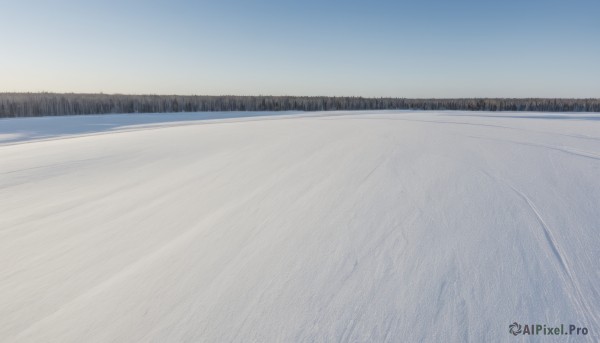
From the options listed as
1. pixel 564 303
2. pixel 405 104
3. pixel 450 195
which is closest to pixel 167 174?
pixel 450 195

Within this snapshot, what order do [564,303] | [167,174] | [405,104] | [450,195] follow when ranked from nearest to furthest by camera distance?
[564,303] → [450,195] → [167,174] → [405,104]

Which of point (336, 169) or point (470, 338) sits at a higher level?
point (336, 169)

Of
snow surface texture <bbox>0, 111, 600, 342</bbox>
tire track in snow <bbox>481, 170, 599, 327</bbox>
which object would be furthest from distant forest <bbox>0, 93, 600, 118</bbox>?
tire track in snow <bbox>481, 170, 599, 327</bbox>

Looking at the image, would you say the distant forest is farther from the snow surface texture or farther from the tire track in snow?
the tire track in snow

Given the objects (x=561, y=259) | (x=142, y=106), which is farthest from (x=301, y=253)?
(x=142, y=106)

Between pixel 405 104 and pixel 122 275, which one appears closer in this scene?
pixel 122 275

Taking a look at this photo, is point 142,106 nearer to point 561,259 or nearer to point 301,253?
point 301,253

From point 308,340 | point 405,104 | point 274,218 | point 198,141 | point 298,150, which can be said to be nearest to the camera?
point 308,340

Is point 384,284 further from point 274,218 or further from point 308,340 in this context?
point 274,218
